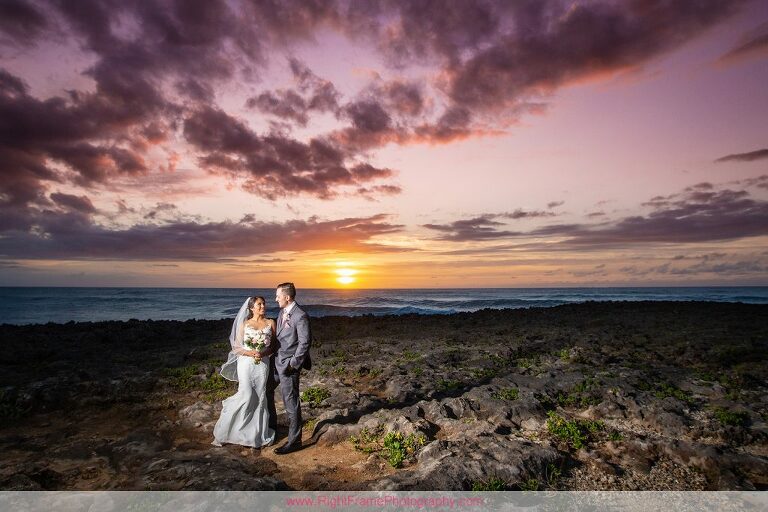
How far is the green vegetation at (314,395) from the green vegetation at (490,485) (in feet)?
18.2

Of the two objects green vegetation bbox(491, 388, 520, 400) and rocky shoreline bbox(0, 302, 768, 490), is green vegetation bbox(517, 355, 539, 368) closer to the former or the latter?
rocky shoreline bbox(0, 302, 768, 490)

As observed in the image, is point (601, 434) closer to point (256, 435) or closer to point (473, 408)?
point (473, 408)

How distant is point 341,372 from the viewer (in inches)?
553

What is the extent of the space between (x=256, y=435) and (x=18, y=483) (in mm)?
3655

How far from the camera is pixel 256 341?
27.3 feet

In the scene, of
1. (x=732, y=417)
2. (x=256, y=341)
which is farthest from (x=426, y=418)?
(x=732, y=417)

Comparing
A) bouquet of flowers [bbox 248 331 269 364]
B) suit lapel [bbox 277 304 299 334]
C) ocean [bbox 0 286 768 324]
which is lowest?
A: ocean [bbox 0 286 768 324]

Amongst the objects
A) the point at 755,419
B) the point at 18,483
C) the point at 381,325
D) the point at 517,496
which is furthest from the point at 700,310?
the point at 18,483

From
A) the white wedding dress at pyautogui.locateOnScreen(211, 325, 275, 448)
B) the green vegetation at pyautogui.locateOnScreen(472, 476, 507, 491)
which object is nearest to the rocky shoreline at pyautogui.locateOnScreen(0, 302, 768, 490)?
the green vegetation at pyautogui.locateOnScreen(472, 476, 507, 491)

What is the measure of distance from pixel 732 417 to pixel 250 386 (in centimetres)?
1033

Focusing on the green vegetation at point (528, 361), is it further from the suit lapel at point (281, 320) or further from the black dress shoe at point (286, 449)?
the suit lapel at point (281, 320)

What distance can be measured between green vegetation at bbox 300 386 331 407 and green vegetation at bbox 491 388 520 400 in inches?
180

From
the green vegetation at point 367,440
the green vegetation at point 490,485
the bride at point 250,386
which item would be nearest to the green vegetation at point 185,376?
the bride at point 250,386

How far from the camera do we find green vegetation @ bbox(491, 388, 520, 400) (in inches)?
392
